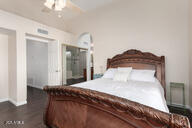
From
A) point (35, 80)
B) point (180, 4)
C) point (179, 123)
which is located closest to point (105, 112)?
point (179, 123)

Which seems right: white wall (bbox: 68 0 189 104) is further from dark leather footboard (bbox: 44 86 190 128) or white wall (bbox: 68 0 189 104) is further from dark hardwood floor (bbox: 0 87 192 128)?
dark leather footboard (bbox: 44 86 190 128)

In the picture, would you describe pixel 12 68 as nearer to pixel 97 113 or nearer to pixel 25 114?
pixel 25 114

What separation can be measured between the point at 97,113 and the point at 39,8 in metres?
4.13

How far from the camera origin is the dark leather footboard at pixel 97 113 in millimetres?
724

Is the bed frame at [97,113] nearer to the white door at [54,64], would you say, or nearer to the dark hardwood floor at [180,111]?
the white door at [54,64]

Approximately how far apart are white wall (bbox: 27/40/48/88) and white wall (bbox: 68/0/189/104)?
239cm

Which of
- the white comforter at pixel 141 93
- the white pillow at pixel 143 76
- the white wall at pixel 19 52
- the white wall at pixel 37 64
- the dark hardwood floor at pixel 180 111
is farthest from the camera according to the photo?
the white wall at pixel 37 64

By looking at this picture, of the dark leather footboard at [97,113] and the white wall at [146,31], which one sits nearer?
the dark leather footboard at [97,113]

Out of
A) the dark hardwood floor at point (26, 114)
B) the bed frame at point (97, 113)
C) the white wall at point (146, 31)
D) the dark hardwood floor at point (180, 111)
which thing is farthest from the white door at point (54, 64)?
the dark hardwood floor at point (180, 111)

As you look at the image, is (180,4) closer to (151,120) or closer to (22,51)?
(151,120)

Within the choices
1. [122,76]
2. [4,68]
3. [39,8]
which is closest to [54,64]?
[4,68]

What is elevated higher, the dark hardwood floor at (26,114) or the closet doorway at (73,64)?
the closet doorway at (73,64)

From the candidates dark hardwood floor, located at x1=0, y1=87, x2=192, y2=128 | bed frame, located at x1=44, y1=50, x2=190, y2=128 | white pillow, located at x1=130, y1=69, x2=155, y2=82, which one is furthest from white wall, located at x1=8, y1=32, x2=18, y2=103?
white pillow, located at x1=130, y1=69, x2=155, y2=82

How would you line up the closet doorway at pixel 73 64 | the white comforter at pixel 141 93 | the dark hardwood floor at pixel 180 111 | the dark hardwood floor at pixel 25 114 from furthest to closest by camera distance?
the closet doorway at pixel 73 64
the dark hardwood floor at pixel 180 111
the dark hardwood floor at pixel 25 114
the white comforter at pixel 141 93
